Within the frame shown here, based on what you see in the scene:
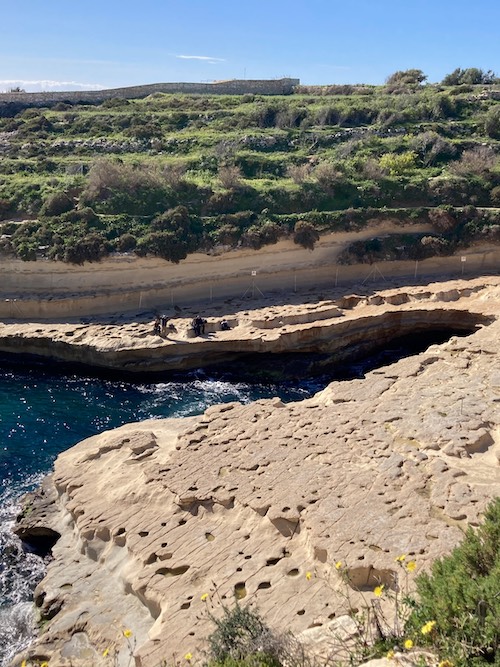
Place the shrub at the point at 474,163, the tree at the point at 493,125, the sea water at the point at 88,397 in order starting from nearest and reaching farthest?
1. the sea water at the point at 88,397
2. the shrub at the point at 474,163
3. the tree at the point at 493,125

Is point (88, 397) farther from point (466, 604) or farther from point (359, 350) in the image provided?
point (466, 604)

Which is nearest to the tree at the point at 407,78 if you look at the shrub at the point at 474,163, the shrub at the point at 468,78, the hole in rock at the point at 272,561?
the shrub at the point at 468,78

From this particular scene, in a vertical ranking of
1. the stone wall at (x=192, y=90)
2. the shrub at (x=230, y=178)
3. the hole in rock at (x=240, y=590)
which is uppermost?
the stone wall at (x=192, y=90)

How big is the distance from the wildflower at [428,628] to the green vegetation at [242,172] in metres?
22.0

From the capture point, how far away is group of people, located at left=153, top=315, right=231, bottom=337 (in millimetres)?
23609

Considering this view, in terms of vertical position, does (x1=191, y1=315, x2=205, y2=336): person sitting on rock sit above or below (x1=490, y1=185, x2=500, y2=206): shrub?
below

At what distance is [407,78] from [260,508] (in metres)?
56.0

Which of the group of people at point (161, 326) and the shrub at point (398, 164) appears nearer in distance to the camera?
the group of people at point (161, 326)

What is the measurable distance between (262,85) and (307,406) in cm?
4737

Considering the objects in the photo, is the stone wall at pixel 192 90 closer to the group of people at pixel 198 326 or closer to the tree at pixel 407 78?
the tree at pixel 407 78

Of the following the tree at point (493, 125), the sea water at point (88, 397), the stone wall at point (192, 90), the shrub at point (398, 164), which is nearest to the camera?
the sea water at point (88, 397)

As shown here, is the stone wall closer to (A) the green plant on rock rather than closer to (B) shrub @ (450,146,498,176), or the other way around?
(B) shrub @ (450,146,498,176)

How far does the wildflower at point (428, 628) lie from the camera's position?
652 centimetres

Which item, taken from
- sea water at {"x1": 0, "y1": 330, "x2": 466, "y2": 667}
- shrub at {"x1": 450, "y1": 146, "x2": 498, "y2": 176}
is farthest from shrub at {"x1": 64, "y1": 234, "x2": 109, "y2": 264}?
shrub at {"x1": 450, "y1": 146, "x2": 498, "y2": 176}
